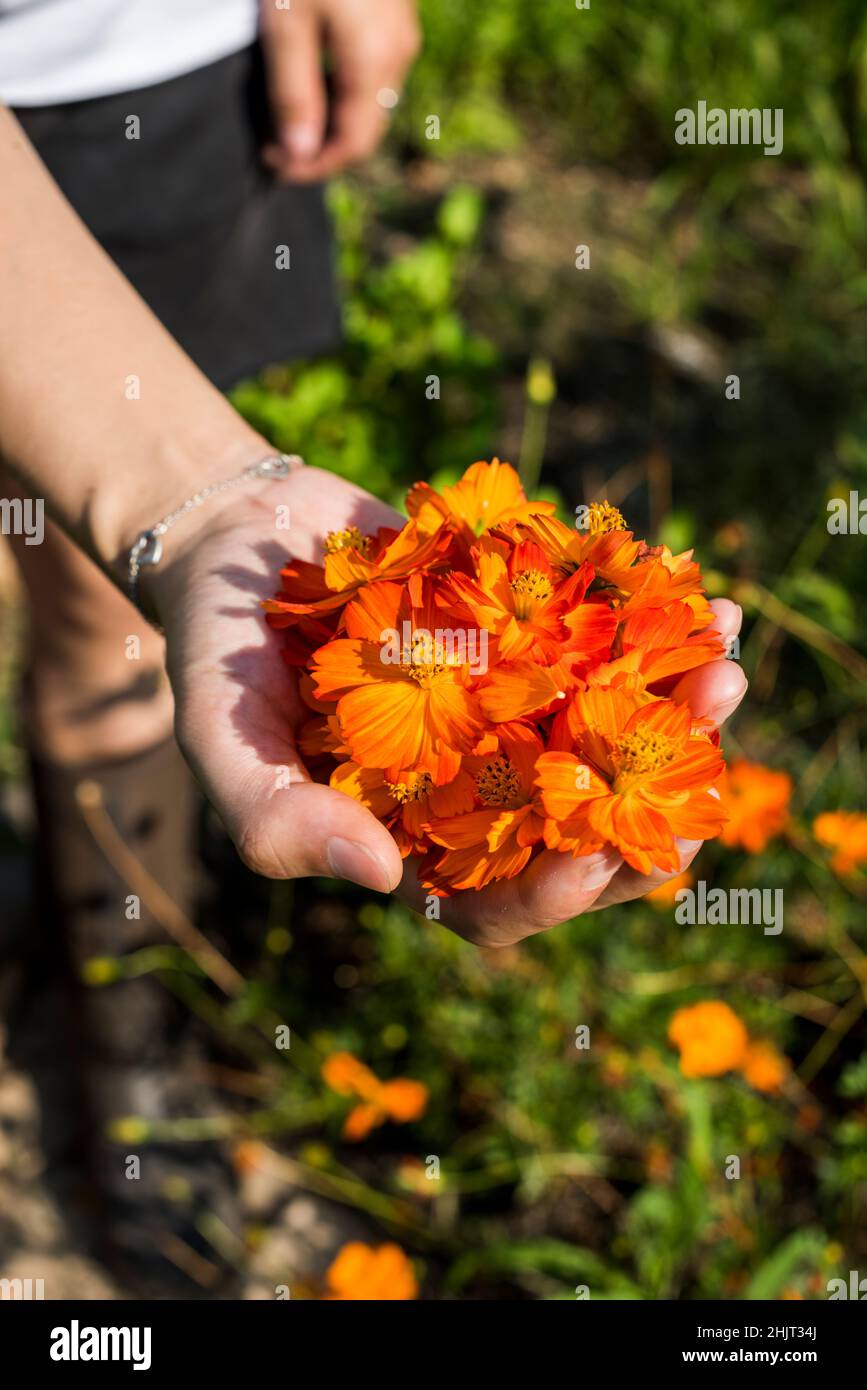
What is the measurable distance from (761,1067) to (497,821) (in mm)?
Result: 765

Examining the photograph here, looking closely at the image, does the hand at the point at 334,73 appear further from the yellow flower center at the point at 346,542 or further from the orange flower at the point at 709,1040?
the orange flower at the point at 709,1040

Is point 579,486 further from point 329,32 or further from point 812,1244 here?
point 812,1244

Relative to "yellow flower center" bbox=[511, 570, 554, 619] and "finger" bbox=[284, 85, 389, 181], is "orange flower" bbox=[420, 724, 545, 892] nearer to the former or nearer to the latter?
"yellow flower center" bbox=[511, 570, 554, 619]

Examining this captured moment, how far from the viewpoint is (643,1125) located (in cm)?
161

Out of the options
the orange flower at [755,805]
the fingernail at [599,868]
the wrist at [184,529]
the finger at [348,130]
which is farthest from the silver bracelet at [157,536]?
the orange flower at [755,805]

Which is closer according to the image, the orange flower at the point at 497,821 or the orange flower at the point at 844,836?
the orange flower at the point at 497,821

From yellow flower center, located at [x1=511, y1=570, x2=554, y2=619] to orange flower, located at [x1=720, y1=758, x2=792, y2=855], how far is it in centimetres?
66

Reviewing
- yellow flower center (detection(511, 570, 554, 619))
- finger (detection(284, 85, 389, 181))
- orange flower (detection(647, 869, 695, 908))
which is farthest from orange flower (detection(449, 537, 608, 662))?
finger (detection(284, 85, 389, 181))

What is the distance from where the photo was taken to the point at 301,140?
4.79 feet

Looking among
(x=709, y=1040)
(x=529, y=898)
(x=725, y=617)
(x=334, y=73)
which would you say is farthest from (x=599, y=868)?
(x=334, y=73)

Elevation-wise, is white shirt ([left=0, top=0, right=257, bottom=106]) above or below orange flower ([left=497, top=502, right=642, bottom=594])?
above

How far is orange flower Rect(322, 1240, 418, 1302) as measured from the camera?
1.41 m

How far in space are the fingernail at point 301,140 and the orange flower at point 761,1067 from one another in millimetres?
1232

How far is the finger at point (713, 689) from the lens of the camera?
3.02 feet
